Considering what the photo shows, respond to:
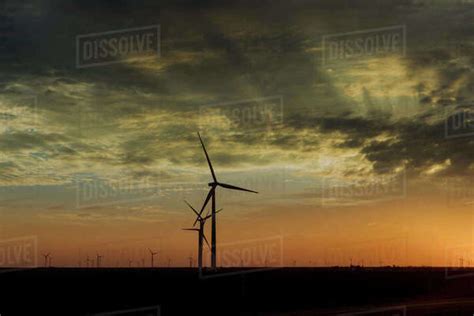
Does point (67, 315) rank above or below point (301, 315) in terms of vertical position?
below

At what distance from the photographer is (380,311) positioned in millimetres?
69000

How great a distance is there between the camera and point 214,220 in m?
117

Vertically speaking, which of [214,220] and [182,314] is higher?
[214,220]

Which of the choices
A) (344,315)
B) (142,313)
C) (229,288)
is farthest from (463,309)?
(229,288)

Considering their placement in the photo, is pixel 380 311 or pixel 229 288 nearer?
pixel 380 311

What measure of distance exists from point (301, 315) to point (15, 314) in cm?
4708

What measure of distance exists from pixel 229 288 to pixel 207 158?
158ft

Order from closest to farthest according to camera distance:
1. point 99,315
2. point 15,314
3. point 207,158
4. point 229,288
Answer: point 99,315 < point 15,314 < point 207,158 < point 229,288

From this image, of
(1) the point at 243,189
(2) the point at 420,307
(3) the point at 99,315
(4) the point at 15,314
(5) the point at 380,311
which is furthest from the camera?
(1) the point at 243,189

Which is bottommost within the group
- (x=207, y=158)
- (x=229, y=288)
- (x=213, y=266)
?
(x=229, y=288)

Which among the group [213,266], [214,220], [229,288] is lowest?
[229,288]

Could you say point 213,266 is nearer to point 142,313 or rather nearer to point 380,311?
point 142,313

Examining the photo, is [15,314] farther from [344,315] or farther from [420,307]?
[420,307]

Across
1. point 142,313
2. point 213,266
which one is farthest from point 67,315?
point 213,266
